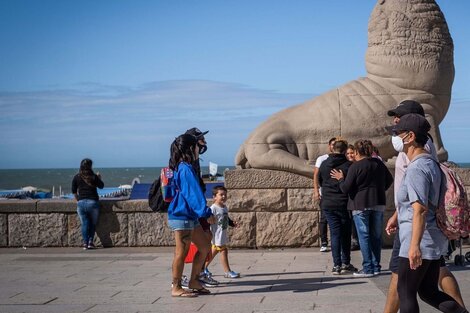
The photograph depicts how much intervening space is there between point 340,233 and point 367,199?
56 cm

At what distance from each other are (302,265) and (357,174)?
1604 millimetres

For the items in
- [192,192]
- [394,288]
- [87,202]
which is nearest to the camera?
[394,288]

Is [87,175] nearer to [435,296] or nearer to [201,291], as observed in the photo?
[201,291]

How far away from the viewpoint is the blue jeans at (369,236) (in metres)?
9.41

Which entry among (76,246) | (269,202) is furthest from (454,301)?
(76,246)

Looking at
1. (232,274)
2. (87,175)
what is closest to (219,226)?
(232,274)

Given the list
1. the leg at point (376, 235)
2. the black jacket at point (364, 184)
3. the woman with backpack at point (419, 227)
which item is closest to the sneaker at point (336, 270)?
the leg at point (376, 235)

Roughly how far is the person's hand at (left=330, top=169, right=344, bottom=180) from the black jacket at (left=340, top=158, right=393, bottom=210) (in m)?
0.23

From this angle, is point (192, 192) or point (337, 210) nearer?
point (192, 192)

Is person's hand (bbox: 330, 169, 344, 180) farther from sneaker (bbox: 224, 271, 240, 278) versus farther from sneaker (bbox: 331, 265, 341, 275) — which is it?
sneaker (bbox: 224, 271, 240, 278)

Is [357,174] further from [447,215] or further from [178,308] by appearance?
[447,215]

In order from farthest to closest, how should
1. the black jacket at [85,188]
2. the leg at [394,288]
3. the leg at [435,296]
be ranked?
1. the black jacket at [85,188]
2. the leg at [394,288]
3. the leg at [435,296]

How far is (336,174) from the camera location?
9.89 metres

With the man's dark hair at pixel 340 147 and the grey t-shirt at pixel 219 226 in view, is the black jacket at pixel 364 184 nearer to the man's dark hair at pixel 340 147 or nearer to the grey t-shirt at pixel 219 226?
the man's dark hair at pixel 340 147
